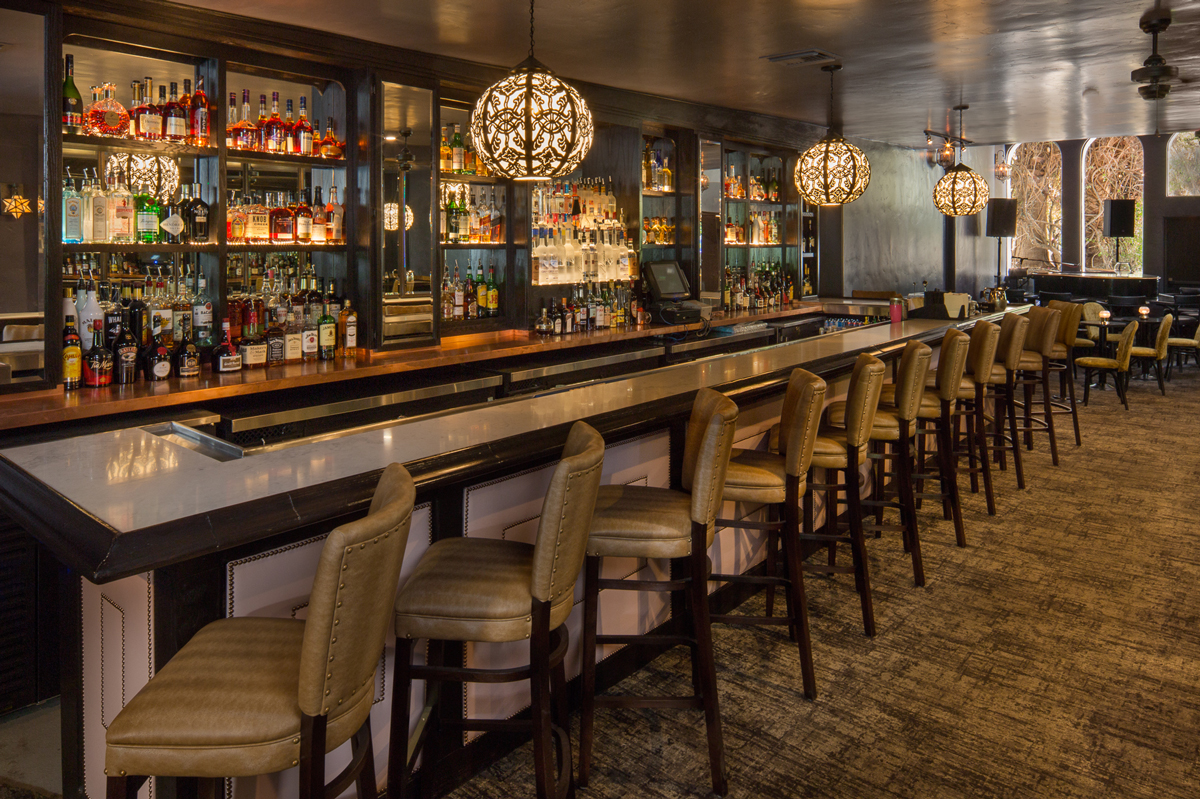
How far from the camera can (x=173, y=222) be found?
3883mm

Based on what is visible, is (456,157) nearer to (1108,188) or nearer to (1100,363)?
(1100,363)

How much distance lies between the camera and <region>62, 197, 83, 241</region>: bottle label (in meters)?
3.48

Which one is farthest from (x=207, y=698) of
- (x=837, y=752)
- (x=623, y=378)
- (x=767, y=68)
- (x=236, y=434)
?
(x=767, y=68)

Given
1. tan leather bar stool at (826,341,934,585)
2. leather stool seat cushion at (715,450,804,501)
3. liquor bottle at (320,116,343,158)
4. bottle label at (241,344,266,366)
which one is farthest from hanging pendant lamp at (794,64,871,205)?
bottle label at (241,344,266,366)

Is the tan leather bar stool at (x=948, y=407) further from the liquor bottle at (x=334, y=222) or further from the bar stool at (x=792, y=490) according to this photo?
the liquor bottle at (x=334, y=222)

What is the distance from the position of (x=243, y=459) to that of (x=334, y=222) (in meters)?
2.70

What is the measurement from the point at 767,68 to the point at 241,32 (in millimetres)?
3075

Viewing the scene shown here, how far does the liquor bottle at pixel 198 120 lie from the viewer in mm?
3916

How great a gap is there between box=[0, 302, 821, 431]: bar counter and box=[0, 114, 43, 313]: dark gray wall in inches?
15.1

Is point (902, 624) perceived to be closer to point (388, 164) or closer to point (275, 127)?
point (388, 164)

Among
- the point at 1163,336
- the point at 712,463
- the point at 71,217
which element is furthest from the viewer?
the point at 1163,336

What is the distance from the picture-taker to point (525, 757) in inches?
102

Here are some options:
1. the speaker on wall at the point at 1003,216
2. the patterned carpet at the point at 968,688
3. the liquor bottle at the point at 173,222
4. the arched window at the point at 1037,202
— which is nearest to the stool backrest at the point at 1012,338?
the patterned carpet at the point at 968,688

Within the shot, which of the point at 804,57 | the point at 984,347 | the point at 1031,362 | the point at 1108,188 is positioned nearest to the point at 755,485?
the point at 984,347
